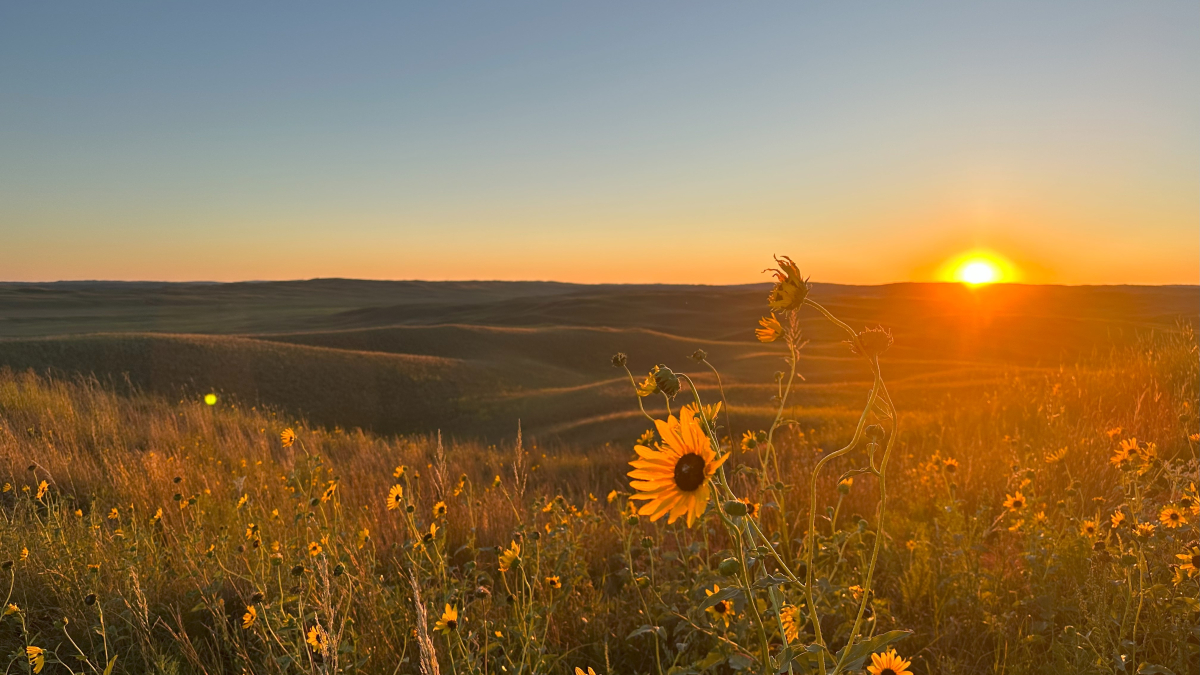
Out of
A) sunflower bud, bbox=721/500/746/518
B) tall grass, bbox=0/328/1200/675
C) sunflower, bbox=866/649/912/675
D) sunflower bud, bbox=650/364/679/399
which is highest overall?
sunflower bud, bbox=650/364/679/399

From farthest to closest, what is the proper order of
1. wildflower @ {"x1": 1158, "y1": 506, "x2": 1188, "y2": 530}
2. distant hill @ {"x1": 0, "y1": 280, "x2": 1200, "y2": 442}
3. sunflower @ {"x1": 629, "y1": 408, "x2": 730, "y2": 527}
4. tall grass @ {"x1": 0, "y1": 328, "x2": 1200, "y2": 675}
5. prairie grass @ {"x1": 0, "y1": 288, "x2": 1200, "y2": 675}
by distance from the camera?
distant hill @ {"x1": 0, "y1": 280, "x2": 1200, "y2": 442}
wildflower @ {"x1": 1158, "y1": 506, "x2": 1188, "y2": 530}
tall grass @ {"x1": 0, "y1": 328, "x2": 1200, "y2": 675}
prairie grass @ {"x1": 0, "y1": 288, "x2": 1200, "y2": 675}
sunflower @ {"x1": 629, "y1": 408, "x2": 730, "y2": 527}

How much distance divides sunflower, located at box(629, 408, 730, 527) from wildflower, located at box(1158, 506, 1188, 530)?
2635mm

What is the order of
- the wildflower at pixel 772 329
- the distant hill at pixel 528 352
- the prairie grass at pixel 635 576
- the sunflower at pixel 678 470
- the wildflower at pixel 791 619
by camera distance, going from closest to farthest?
the sunflower at pixel 678 470
the wildflower at pixel 772 329
the wildflower at pixel 791 619
the prairie grass at pixel 635 576
the distant hill at pixel 528 352

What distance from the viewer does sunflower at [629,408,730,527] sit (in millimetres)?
1110

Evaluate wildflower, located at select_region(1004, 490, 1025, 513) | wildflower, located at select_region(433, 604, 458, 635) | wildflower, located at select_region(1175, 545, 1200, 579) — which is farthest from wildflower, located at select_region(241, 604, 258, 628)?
wildflower, located at select_region(1004, 490, 1025, 513)

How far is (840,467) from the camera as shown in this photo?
5887 mm

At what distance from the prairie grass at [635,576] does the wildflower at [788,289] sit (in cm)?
28

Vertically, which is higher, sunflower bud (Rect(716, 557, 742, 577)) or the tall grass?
sunflower bud (Rect(716, 557, 742, 577))

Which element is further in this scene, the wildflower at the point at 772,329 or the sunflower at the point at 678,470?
the wildflower at the point at 772,329

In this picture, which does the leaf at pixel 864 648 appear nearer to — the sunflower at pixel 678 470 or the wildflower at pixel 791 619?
the sunflower at pixel 678 470

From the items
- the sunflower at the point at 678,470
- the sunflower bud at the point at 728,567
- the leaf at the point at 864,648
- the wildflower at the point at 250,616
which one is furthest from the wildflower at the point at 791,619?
the wildflower at the point at 250,616

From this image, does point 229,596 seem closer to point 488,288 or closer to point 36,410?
point 36,410

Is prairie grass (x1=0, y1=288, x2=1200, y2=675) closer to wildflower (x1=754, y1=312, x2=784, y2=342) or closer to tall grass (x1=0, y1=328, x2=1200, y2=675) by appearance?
tall grass (x1=0, y1=328, x2=1200, y2=675)

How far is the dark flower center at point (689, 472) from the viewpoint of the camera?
1110mm
